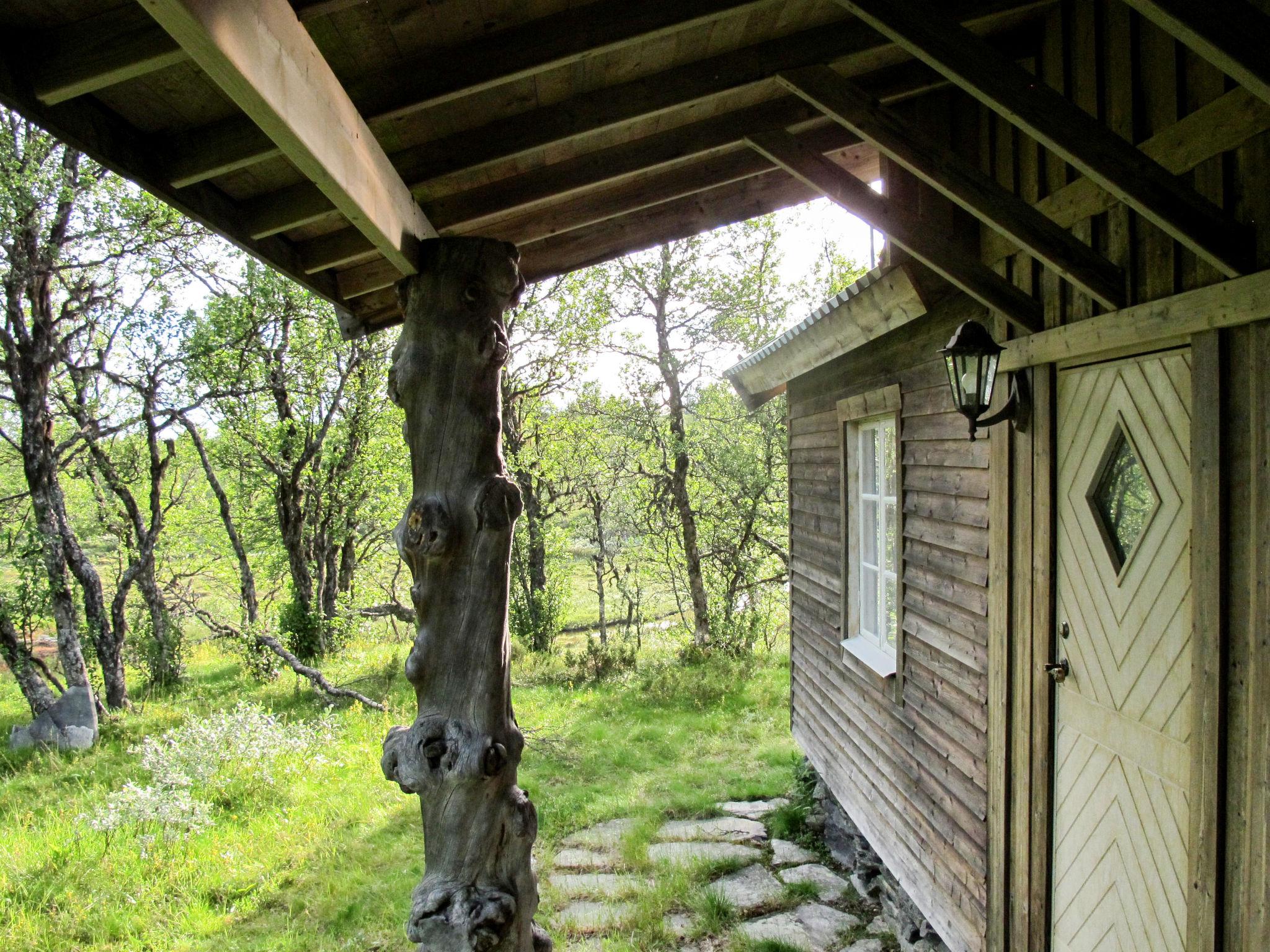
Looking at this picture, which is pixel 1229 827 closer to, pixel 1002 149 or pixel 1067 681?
pixel 1067 681

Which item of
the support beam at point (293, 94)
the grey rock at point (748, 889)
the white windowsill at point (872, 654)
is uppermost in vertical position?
the support beam at point (293, 94)

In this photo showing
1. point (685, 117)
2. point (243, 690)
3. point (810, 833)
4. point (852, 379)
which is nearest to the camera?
point (685, 117)

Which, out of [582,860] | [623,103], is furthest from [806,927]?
[623,103]

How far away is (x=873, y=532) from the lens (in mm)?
4461

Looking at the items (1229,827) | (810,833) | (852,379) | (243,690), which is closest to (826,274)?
(852,379)

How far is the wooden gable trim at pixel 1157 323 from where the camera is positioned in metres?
1.67

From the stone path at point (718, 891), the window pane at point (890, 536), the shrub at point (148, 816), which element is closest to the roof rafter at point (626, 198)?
the window pane at point (890, 536)

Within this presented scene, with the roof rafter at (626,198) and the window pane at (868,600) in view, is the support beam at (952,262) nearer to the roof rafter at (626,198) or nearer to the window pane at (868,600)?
the roof rafter at (626,198)

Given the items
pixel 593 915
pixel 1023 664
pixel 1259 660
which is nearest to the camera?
pixel 1259 660

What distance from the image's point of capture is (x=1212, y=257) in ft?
5.67

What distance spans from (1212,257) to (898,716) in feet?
8.67

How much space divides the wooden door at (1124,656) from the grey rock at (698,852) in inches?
89.8

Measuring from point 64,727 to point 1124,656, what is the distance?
877 centimetres

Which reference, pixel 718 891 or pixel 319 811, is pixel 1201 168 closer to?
pixel 718 891
